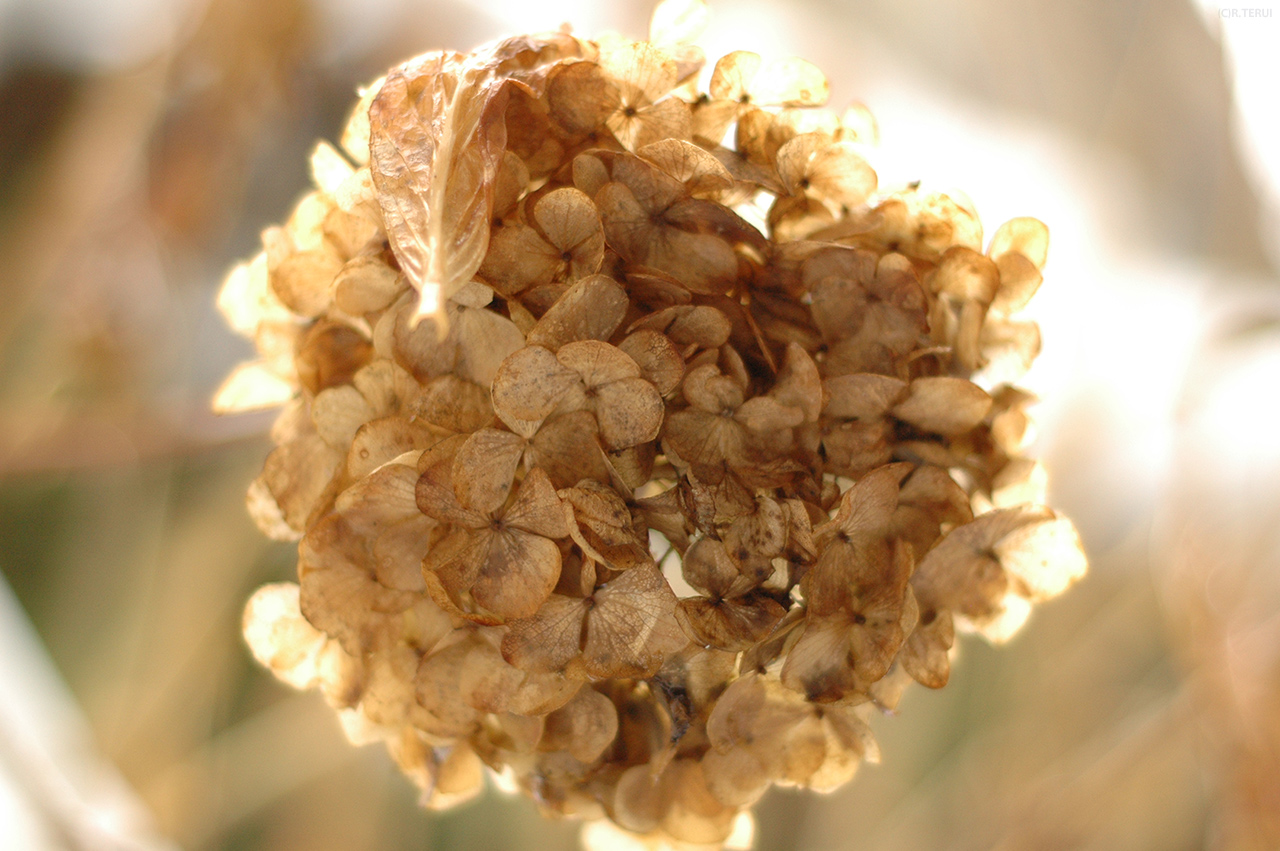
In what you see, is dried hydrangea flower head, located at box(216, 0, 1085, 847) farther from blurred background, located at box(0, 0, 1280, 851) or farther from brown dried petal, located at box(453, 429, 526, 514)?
blurred background, located at box(0, 0, 1280, 851)

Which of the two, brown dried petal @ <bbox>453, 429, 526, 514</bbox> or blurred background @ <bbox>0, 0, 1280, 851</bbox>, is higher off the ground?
brown dried petal @ <bbox>453, 429, 526, 514</bbox>

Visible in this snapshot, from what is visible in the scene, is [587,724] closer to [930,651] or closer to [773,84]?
[930,651]

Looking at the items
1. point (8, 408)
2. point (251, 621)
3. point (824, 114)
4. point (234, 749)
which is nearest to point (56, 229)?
point (8, 408)

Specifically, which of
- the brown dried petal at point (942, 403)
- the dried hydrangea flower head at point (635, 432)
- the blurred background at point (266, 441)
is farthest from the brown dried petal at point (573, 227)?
the blurred background at point (266, 441)

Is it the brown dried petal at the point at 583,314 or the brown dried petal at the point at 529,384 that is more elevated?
the brown dried petal at the point at 583,314

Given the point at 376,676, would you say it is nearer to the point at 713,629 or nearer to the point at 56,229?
the point at 713,629

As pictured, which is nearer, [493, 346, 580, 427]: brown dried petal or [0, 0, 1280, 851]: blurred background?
[493, 346, 580, 427]: brown dried petal

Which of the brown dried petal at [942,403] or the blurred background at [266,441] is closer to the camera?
the brown dried petal at [942,403]

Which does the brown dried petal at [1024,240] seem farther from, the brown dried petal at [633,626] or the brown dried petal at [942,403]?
the brown dried petal at [633,626]

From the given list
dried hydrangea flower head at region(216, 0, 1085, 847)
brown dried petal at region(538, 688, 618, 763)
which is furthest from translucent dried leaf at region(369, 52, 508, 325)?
brown dried petal at region(538, 688, 618, 763)
